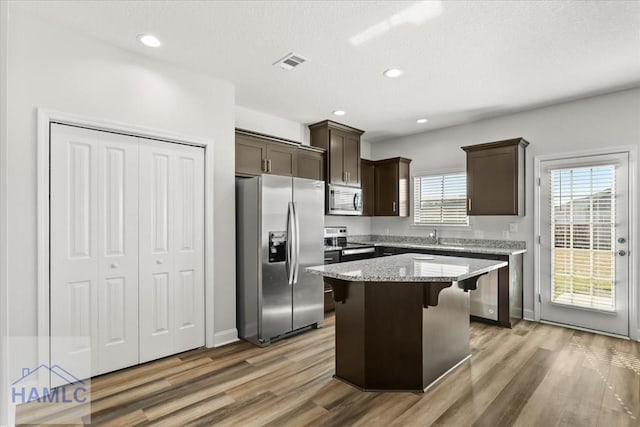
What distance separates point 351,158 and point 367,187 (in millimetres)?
743

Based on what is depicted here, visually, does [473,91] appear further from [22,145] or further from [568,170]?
[22,145]

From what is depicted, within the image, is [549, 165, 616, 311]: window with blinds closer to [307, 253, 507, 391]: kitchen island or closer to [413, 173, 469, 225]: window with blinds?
[413, 173, 469, 225]: window with blinds

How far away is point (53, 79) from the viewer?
256cm

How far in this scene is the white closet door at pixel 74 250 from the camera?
2580 mm

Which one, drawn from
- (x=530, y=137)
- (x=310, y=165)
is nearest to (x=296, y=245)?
(x=310, y=165)

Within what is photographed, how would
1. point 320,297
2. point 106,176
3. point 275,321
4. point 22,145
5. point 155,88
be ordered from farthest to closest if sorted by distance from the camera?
point 320,297 < point 275,321 < point 155,88 < point 106,176 < point 22,145

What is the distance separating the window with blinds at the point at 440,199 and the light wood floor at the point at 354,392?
7.41 ft

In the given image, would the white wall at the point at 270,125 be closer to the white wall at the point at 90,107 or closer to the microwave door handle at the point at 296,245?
the white wall at the point at 90,107

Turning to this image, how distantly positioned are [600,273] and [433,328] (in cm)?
268

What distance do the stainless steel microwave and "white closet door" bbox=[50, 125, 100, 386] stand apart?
119 inches

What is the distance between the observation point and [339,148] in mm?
5199

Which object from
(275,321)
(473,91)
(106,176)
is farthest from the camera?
(473,91)

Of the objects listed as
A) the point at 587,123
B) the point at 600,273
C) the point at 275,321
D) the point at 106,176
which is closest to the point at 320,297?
the point at 275,321

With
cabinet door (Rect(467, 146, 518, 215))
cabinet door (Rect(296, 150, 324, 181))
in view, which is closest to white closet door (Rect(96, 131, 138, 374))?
cabinet door (Rect(296, 150, 324, 181))
